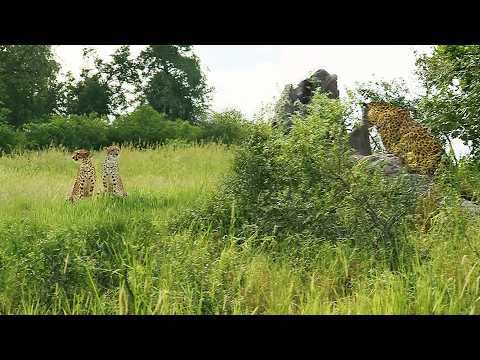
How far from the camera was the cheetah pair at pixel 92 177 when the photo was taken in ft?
18.2

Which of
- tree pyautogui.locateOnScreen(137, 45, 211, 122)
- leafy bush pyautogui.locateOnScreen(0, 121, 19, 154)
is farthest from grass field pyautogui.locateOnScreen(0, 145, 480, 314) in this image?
tree pyautogui.locateOnScreen(137, 45, 211, 122)

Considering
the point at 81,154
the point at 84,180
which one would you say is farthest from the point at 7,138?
the point at 84,180

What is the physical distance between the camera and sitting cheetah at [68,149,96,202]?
5.52 meters

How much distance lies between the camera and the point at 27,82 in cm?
568

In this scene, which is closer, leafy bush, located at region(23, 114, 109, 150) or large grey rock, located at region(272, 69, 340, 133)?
leafy bush, located at region(23, 114, 109, 150)

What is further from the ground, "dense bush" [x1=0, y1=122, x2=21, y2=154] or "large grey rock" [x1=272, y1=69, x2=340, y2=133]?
"large grey rock" [x1=272, y1=69, x2=340, y2=133]

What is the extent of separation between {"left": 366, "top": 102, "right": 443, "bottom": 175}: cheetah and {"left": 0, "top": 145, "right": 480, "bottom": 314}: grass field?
1692 mm

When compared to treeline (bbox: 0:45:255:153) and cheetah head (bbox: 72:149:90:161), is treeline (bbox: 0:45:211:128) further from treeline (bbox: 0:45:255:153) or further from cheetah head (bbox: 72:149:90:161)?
cheetah head (bbox: 72:149:90:161)

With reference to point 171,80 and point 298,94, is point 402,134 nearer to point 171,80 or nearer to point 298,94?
point 298,94

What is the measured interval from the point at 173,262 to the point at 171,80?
5.77 feet

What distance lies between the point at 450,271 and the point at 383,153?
2.69 meters

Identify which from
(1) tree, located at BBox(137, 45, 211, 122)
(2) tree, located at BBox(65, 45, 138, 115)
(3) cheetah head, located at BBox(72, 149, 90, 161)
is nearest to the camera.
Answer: (1) tree, located at BBox(137, 45, 211, 122)
